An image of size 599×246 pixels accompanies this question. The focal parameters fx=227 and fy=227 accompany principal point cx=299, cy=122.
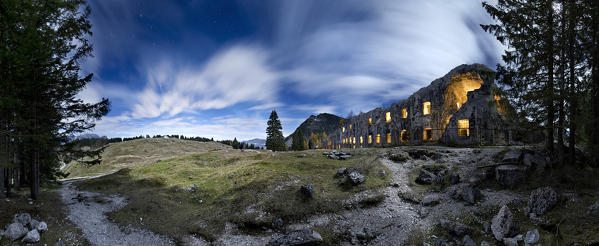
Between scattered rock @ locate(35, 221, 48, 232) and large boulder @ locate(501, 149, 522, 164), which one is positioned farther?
large boulder @ locate(501, 149, 522, 164)

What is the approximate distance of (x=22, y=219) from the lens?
1127 cm

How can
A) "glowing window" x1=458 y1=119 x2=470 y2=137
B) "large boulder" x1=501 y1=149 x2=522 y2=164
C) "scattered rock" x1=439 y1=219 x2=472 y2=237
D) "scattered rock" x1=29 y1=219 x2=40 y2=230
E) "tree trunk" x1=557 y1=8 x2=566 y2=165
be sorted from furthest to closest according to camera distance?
"glowing window" x1=458 y1=119 x2=470 y2=137
"large boulder" x1=501 y1=149 x2=522 y2=164
"tree trunk" x1=557 y1=8 x2=566 y2=165
"scattered rock" x1=29 y1=219 x2=40 y2=230
"scattered rock" x1=439 y1=219 x2=472 y2=237

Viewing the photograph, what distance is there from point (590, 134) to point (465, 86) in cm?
2777

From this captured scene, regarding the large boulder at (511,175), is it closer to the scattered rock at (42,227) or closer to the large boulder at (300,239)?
the large boulder at (300,239)

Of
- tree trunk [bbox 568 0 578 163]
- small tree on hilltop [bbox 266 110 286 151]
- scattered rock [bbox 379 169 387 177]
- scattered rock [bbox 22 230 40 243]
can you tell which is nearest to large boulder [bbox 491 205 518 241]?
tree trunk [bbox 568 0 578 163]

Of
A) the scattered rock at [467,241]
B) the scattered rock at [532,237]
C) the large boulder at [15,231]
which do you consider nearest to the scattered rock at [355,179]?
the scattered rock at [467,241]

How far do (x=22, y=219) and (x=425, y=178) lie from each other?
24556 millimetres

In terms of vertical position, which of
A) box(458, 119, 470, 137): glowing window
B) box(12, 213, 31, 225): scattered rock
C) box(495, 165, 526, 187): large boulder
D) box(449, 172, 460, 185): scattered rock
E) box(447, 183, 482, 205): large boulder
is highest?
box(458, 119, 470, 137): glowing window

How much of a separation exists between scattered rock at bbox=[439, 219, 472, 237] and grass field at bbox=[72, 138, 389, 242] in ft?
19.5

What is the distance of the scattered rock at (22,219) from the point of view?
11.1 metres

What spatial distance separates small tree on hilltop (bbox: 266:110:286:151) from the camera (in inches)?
2323

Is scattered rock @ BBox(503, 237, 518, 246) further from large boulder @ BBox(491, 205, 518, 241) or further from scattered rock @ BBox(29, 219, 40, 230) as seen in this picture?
scattered rock @ BBox(29, 219, 40, 230)

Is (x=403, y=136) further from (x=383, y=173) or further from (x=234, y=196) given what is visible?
(x=234, y=196)

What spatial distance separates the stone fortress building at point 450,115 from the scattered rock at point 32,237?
2711 centimetres
